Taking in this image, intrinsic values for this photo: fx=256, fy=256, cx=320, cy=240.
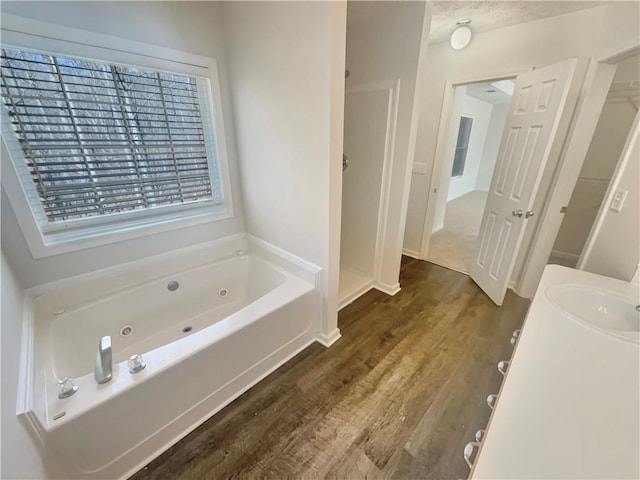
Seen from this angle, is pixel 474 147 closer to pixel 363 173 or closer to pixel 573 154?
pixel 573 154

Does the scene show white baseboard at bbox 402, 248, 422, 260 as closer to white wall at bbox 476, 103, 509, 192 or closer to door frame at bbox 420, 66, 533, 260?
door frame at bbox 420, 66, 533, 260

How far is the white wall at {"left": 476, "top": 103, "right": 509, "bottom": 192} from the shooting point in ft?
21.3

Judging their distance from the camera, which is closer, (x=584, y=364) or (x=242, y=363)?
(x=584, y=364)

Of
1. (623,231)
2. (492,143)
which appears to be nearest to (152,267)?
(623,231)

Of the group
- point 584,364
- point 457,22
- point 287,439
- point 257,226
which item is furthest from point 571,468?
point 457,22

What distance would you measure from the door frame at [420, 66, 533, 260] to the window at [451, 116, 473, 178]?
9.72 feet

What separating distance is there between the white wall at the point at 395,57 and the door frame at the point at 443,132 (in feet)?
3.05

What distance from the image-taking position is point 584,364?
0.87 meters

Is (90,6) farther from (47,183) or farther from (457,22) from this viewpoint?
(457,22)

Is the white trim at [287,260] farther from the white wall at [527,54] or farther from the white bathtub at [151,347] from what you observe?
the white wall at [527,54]

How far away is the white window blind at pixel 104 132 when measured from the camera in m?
1.37

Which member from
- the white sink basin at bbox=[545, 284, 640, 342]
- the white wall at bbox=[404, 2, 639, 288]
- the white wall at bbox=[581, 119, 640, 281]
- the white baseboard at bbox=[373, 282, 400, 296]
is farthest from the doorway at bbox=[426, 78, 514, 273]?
the white sink basin at bbox=[545, 284, 640, 342]

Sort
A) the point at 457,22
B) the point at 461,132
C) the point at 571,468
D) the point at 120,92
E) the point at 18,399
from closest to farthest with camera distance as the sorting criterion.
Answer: the point at 571,468 → the point at 18,399 → the point at 120,92 → the point at 457,22 → the point at 461,132

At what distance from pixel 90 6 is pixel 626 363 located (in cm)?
288
